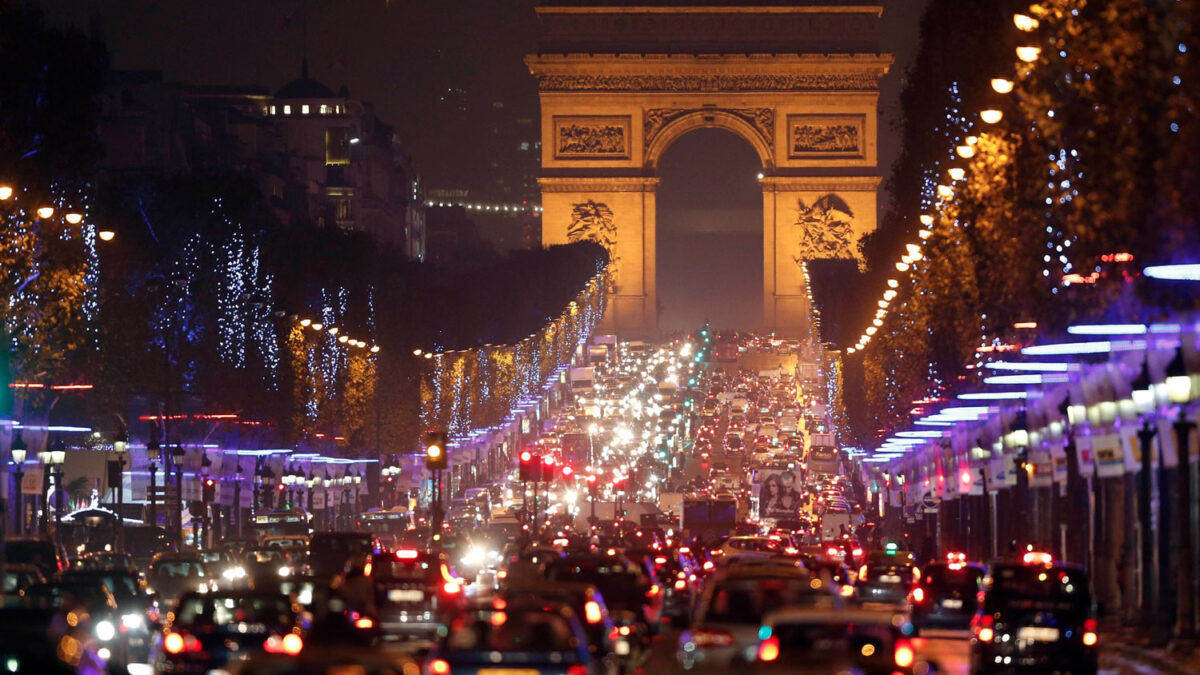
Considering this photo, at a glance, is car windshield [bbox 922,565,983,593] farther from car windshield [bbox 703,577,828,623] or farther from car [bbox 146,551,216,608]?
car windshield [bbox 703,577,828,623]

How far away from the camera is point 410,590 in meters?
32.8

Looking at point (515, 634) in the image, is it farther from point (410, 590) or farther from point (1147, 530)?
point (1147, 530)

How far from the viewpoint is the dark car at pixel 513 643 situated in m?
18.6

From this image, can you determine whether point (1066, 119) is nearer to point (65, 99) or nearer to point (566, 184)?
point (65, 99)

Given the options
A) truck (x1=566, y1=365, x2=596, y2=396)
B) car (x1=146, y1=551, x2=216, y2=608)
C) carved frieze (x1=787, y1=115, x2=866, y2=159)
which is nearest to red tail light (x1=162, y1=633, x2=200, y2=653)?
car (x1=146, y1=551, x2=216, y2=608)

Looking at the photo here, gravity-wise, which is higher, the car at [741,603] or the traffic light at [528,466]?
the traffic light at [528,466]

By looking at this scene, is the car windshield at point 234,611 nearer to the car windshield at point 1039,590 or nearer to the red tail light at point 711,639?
the red tail light at point 711,639

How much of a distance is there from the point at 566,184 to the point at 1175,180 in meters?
123

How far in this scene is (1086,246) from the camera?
29.6 metres

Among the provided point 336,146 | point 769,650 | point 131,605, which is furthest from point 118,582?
point 336,146

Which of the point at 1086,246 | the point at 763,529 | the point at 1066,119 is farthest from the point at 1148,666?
the point at 763,529

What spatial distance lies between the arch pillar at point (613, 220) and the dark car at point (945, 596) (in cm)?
10828

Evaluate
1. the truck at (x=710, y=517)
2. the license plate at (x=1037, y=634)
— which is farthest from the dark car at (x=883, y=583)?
the truck at (x=710, y=517)

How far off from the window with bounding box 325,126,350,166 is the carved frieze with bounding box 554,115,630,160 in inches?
1368
